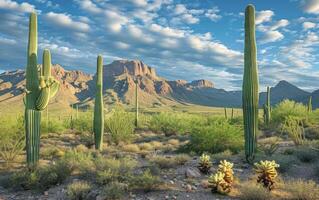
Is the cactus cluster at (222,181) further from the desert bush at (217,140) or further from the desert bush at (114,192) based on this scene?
the desert bush at (217,140)

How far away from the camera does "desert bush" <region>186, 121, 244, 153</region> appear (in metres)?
16.9

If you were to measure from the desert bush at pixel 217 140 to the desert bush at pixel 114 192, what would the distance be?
787cm

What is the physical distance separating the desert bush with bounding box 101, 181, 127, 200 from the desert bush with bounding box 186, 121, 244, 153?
787 centimetres

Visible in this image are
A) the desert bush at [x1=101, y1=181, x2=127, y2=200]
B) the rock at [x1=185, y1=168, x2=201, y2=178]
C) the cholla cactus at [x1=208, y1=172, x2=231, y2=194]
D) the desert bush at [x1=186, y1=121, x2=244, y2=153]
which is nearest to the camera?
the desert bush at [x1=101, y1=181, x2=127, y2=200]

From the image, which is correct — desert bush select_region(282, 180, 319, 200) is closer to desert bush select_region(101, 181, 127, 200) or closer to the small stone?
the small stone

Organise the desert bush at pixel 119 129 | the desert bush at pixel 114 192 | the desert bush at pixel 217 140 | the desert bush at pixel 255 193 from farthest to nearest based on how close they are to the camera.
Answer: the desert bush at pixel 119 129 < the desert bush at pixel 217 140 < the desert bush at pixel 114 192 < the desert bush at pixel 255 193

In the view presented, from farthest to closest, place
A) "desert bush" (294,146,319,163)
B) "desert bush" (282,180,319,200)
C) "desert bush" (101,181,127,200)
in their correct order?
1. "desert bush" (294,146,319,163)
2. "desert bush" (101,181,127,200)
3. "desert bush" (282,180,319,200)

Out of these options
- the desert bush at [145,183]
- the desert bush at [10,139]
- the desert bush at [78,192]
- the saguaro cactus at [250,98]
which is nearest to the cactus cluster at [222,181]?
the desert bush at [145,183]

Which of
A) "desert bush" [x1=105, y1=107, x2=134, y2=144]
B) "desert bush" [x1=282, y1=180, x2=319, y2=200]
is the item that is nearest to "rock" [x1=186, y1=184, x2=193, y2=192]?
"desert bush" [x1=282, y1=180, x2=319, y2=200]

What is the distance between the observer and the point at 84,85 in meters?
183

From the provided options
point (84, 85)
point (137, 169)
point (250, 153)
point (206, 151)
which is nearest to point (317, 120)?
point (206, 151)

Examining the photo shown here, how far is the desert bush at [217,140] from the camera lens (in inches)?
667

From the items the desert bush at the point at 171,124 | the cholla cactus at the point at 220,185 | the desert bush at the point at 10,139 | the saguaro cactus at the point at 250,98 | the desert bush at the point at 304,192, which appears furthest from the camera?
the desert bush at the point at 171,124

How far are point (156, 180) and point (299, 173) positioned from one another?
190 inches
